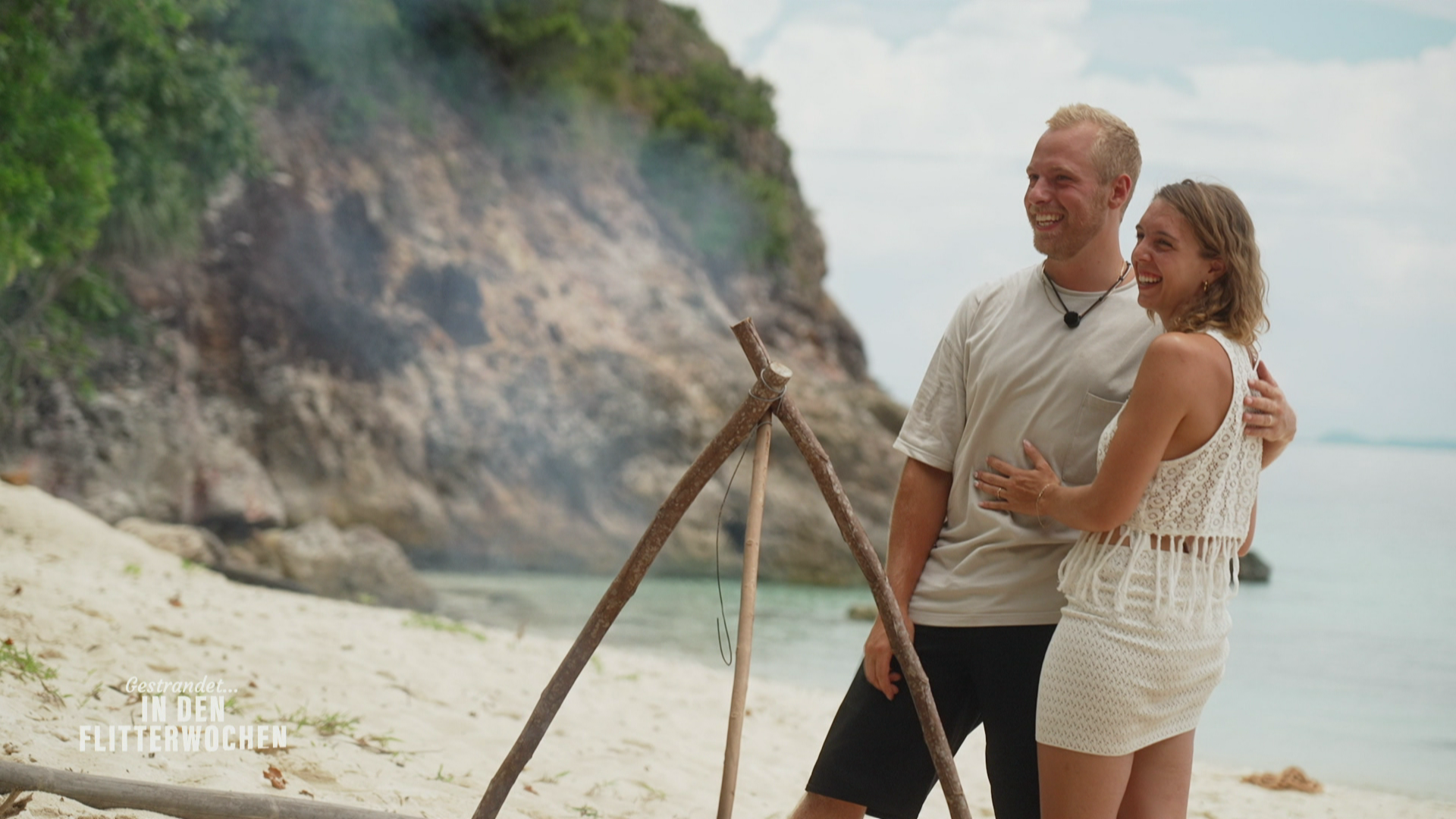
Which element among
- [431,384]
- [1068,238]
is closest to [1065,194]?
[1068,238]

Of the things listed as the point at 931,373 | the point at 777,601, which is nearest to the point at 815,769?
the point at 931,373

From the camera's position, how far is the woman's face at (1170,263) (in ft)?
7.38

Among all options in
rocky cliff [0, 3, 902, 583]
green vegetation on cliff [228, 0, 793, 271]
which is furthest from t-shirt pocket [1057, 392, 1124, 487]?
green vegetation on cliff [228, 0, 793, 271]

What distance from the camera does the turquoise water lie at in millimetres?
9477

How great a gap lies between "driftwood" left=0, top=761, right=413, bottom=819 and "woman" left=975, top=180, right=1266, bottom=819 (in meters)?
1.61

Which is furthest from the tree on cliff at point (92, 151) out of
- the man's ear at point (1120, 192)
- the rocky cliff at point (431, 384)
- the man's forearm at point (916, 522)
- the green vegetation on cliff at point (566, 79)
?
the man's ear at point (1120, 192)

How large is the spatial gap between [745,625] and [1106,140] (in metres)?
1.32

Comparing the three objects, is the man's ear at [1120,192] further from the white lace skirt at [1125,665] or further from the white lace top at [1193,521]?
the white lace skirt at [1125,665]

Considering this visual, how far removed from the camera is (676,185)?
2292 cm

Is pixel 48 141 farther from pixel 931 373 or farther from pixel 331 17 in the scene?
pixel 331 17

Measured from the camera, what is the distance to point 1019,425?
2.55 m

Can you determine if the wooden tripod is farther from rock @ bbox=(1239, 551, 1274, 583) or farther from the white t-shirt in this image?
rock @ bbox=(1239, 551, 1274, 583)

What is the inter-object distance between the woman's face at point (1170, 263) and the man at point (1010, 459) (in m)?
0.20

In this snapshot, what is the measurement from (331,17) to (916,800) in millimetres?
16326
